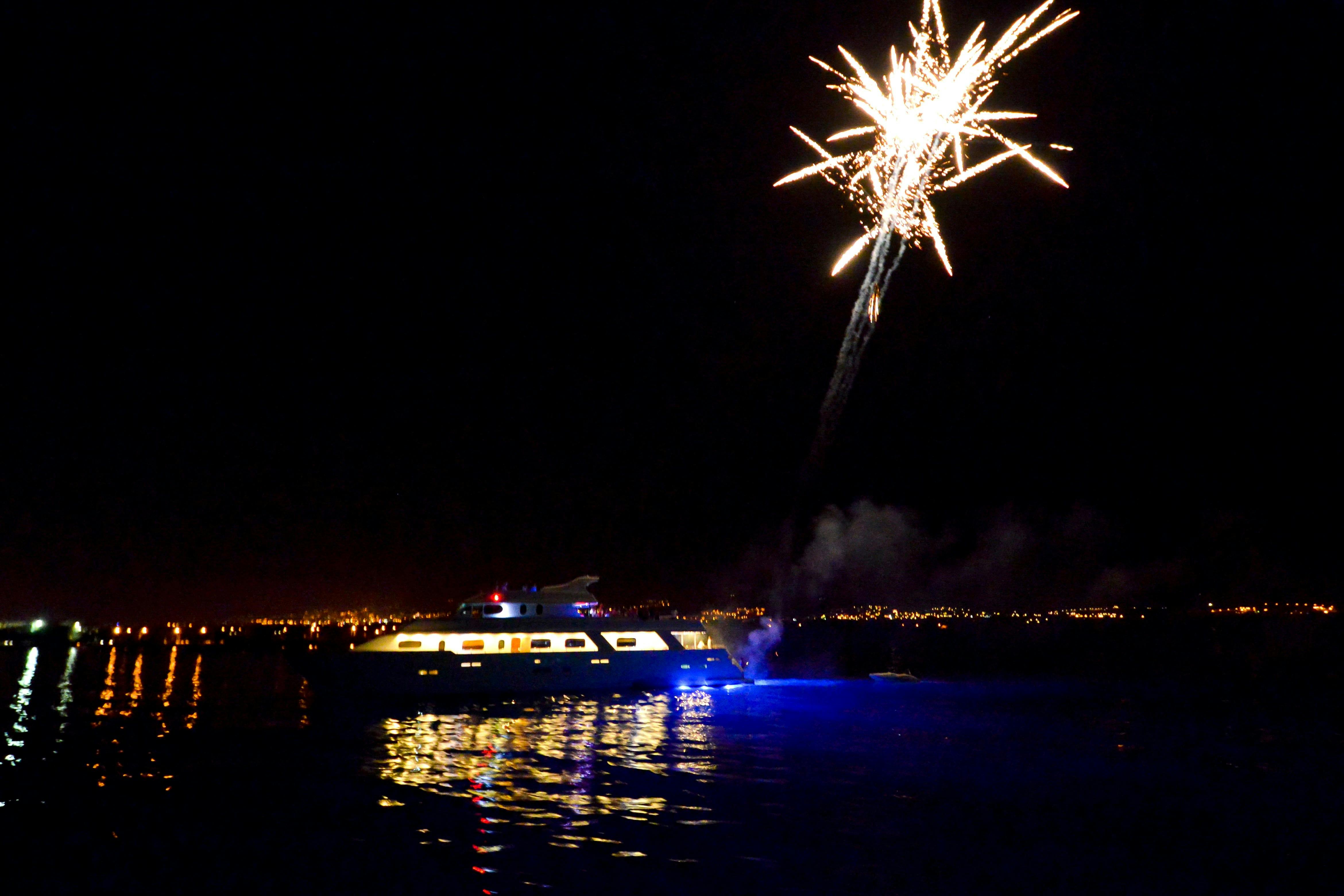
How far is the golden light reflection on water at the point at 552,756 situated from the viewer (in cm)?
1719

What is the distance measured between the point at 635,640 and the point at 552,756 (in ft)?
54.3

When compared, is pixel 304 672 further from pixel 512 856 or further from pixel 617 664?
pixel 512 856

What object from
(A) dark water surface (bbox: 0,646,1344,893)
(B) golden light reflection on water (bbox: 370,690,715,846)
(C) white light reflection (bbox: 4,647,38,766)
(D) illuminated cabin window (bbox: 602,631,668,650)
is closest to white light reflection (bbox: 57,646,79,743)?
(A) dark water surface (bbox: 0,646,1344,893)

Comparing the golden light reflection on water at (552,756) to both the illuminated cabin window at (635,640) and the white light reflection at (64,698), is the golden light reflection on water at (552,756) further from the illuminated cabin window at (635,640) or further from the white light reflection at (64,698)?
the white light reflection at (64,698)

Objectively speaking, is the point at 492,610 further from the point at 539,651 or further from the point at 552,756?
the point at 552,756

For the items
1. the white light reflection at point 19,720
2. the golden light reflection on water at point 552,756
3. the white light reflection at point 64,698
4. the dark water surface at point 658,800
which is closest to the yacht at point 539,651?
the dark water surface at point 658,800

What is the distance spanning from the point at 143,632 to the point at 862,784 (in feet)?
558

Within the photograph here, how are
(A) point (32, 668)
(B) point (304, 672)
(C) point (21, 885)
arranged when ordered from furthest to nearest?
1. (A) point (32, 668)
2. (B) point (304, 672)
3. (C) point (21, 885)

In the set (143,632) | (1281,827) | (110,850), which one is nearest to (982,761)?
(1281,827)

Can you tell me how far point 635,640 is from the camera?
128 feet

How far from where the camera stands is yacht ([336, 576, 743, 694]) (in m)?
33.8

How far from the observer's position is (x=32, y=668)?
2608 inches

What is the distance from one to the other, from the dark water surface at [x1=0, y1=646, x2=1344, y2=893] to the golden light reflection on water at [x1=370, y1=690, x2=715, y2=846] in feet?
0.40

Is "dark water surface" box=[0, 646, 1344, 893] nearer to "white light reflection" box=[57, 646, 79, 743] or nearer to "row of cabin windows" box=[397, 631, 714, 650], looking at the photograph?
"white light reflection" box=[57, 646, 79, 743]
